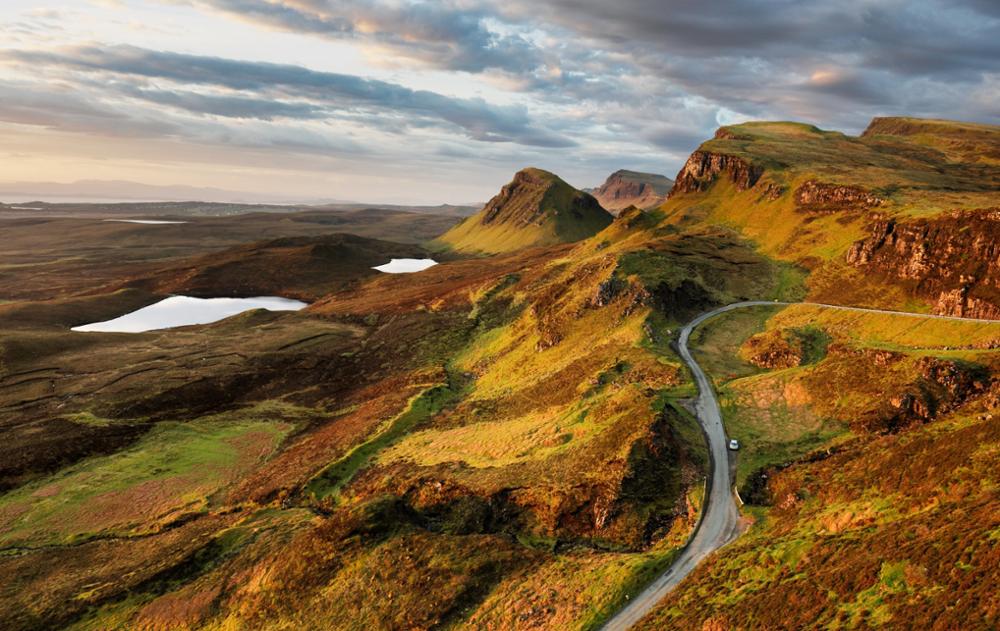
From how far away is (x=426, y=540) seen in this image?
142 feet

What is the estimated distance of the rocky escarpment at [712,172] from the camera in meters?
162

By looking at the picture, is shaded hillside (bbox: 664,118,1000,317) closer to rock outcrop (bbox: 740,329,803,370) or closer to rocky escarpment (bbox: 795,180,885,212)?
rocky escarpment (bbox: 795,180,885,212)

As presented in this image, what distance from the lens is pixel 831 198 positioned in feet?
415

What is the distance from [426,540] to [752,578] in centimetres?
2552

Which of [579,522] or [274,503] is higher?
[579,522]

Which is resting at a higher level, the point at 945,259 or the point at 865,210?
the point at 865,210

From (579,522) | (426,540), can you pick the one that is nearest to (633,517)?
(579,522)

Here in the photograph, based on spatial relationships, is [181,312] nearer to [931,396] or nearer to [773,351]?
[773,351]

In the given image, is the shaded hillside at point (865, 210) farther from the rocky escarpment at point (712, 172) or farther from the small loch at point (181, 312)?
the small loch at point (181, 312)

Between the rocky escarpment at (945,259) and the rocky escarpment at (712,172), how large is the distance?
71.1 metres

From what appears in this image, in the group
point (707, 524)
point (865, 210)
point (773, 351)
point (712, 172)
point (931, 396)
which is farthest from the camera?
point (712, 172)

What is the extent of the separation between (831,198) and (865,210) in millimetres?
14267

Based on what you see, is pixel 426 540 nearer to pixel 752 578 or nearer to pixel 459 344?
pixel 752 578

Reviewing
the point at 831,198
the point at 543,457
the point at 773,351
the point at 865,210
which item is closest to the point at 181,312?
the point at 543,457
